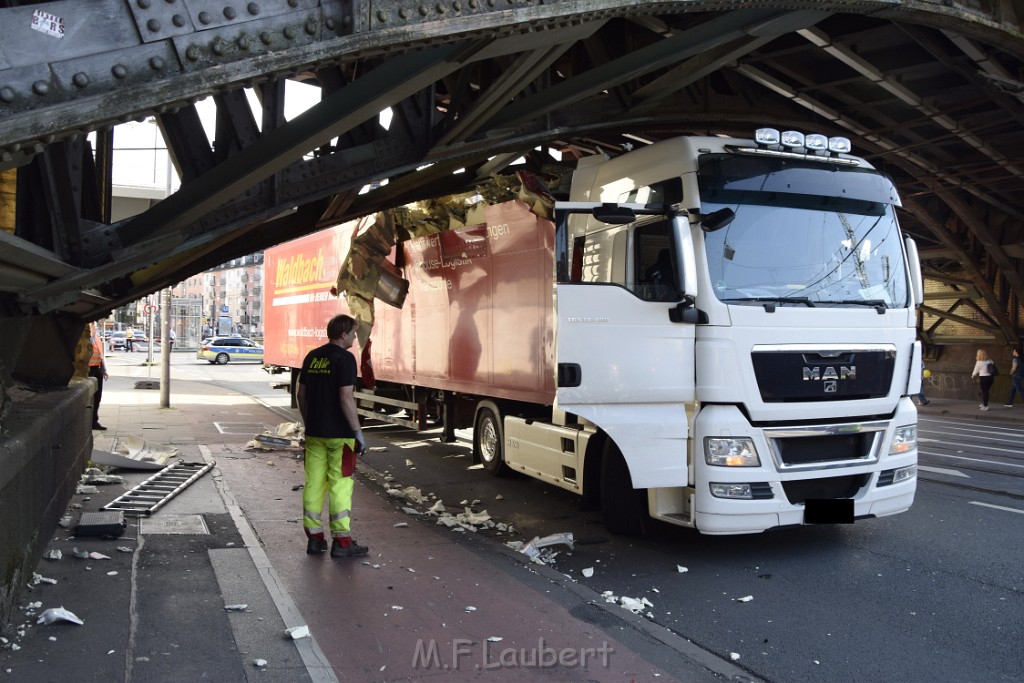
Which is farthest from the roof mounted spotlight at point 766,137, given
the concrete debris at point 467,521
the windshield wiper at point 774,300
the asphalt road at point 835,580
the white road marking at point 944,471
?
the white road marking at point 944,471

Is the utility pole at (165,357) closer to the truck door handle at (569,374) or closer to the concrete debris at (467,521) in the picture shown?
the concrete debris at (467,521)

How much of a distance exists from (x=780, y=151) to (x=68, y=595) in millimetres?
6018

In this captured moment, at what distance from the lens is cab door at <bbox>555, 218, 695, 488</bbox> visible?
6160 millimetres

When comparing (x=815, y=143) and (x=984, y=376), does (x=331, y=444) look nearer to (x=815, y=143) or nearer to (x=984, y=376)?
(x=815, y=143)

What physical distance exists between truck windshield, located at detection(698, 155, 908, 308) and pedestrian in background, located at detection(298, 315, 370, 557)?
9.85 feet

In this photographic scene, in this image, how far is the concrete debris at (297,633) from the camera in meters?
4.56

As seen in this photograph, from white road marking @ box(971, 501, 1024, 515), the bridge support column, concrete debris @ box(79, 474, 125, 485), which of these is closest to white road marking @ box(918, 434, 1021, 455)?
white road marking @ box(971, 501, 1024, 515)

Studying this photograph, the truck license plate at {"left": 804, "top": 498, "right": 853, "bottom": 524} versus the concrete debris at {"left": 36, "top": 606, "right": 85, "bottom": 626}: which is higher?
the truck license plate at {"left": 804, "top": 498, "right": 853, "bottom": 524}

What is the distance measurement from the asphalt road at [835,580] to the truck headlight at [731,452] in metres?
0.89

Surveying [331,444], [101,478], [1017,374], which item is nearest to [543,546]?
[331,444]

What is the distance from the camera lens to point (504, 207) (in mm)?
9031

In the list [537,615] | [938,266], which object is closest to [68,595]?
[537,615]

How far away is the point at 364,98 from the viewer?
487 centimetres

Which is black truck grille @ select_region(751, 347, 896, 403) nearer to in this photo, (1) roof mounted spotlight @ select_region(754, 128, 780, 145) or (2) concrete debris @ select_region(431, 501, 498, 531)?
(1) roof mounted spotlight @ select_region(754, 128, 780, 145)
